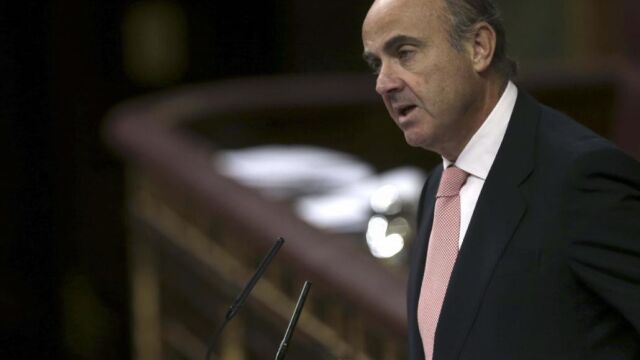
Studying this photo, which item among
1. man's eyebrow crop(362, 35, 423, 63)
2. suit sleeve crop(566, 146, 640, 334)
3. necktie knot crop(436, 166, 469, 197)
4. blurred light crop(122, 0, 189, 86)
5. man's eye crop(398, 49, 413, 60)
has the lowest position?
blurred light crop(122, 0, 189, 86)

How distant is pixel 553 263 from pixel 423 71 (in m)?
0.34

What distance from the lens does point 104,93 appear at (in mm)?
9656

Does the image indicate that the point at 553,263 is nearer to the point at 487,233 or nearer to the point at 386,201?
the point at 487,233

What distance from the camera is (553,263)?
2191mm

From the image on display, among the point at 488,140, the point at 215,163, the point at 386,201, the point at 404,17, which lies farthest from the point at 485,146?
the point at 386,201

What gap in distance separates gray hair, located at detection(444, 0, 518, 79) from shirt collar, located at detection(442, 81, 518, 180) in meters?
0.05

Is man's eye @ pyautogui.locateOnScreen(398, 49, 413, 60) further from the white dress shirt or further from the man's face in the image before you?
the white dress shirt

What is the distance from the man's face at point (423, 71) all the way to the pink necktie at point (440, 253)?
105mm

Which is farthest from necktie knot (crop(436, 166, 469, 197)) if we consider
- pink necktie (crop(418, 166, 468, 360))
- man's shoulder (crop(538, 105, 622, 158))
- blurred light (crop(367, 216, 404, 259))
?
blurred light (crop(367, 216, 404, 259))

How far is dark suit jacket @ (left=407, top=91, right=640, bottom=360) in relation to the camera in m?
2.18

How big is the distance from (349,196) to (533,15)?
2.55 meters

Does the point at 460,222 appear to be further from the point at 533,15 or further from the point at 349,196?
the point at 533,15

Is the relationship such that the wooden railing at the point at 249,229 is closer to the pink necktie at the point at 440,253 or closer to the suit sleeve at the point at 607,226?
the pink necktie at the point at 440,253

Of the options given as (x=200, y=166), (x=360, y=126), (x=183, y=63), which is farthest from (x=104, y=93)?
(x=200, y=166)
